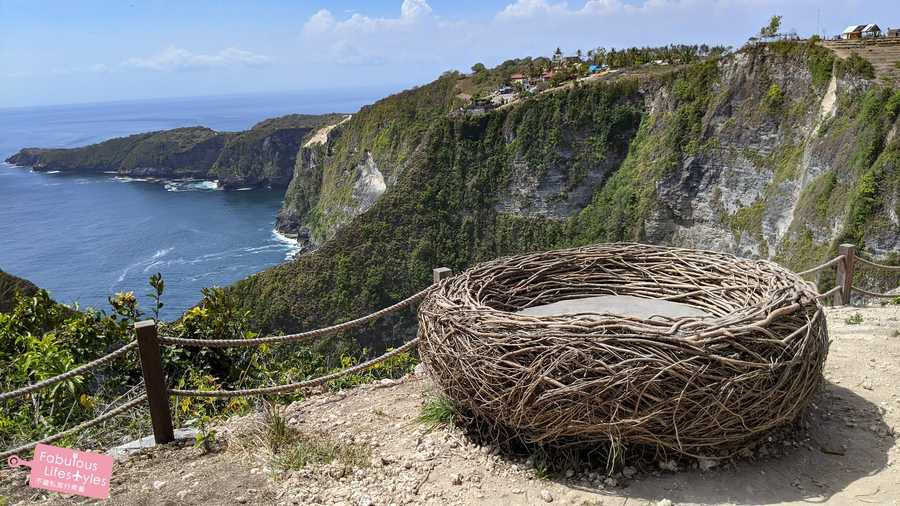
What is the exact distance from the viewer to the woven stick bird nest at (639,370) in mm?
3533

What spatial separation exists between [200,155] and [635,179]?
105m

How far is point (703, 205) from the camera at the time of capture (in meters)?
42.8

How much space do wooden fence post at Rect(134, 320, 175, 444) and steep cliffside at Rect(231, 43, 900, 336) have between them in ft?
95.4

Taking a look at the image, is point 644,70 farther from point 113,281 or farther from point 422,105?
point 113,281

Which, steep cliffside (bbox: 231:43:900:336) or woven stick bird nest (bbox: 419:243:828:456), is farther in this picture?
steep cliffside (bbox: 231:43:900:336)

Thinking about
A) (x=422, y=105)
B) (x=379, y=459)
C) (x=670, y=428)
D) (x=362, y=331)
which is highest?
(x=422, y=105)

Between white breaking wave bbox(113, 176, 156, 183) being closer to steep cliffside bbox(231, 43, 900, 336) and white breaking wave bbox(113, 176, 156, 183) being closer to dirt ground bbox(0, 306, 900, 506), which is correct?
steep cliffside bbox(231, 43, 900, 336)

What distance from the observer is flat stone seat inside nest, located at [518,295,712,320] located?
4484 mm

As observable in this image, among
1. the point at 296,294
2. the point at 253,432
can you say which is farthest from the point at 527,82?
the point at 253,432

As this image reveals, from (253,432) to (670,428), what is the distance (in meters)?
3.00

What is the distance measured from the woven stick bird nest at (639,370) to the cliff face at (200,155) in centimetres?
12188

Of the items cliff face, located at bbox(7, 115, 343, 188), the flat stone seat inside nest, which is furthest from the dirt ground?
cliff face, located at bbox(7, 115, 343, 188)

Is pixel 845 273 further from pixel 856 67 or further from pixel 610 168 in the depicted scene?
pixel 610 168

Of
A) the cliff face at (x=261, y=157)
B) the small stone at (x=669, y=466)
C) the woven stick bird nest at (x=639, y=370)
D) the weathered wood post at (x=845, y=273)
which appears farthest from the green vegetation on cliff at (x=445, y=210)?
the cliff face at (x=261, y=157)
